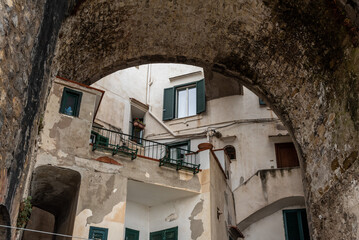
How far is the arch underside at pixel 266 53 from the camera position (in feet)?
20.3

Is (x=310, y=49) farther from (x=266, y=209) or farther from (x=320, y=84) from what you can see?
(x=266, y=209)

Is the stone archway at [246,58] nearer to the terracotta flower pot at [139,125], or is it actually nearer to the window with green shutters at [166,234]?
the window with green shutters at [166,234]

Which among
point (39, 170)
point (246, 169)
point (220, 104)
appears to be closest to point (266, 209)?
point (246, 169)

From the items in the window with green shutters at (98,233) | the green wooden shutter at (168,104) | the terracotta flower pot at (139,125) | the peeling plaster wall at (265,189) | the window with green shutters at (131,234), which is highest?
the green wooden shutter at (168,104)

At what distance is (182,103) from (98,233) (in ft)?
30.9

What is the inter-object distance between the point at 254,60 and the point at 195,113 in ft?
30.2

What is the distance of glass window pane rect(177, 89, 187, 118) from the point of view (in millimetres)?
17369

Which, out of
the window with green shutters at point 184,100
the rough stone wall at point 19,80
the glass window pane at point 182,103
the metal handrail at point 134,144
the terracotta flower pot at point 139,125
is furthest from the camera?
the glass window pane at point 182,103

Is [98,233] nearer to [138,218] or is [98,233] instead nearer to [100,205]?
[100,205]

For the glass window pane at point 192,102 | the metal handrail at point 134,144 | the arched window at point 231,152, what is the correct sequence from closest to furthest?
the metal handrail at point 134,144 < the arched window at point 231,152 < the glass window pane at point 192,102

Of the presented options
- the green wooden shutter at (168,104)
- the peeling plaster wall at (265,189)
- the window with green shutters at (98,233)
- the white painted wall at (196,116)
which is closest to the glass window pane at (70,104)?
the window with green shutters at (98,233)

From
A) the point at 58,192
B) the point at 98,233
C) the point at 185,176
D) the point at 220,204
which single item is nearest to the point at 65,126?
the point at 58,192

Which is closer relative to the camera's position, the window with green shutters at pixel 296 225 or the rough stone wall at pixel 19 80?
the rough stone wall at pixel 19 80

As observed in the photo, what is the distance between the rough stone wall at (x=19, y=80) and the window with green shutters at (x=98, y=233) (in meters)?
4.12
